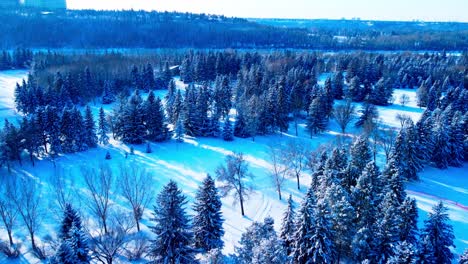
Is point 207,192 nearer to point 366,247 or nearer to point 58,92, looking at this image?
point 366,247

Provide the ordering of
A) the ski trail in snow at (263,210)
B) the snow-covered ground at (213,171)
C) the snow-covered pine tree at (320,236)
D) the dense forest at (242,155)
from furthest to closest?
the ski trail in snow at (263,210) < the snow-covered ground at (213,171) < the snow-covered pine tree at (320,236) < the dense forest at (242,155)

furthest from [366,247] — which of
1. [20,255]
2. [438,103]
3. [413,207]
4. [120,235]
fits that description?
[438,103]

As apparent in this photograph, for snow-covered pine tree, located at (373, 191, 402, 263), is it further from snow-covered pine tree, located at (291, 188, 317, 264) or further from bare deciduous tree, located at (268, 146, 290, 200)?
bare deciduous tree, located at (268, 146, 290, 200)

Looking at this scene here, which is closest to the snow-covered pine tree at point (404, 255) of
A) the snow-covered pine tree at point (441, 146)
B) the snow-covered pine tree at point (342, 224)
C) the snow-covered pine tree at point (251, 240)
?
the snow-covered pine tree at point (342, 224)

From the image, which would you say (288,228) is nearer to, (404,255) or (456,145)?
(404,255)

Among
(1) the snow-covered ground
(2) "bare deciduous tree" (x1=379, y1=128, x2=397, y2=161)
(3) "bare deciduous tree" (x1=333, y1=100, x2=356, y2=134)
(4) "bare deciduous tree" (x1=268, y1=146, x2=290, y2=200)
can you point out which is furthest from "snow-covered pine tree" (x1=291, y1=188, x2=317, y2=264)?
(3) "bare deciduous tree" (x1=333, y1=100, x2=356, y2=134)

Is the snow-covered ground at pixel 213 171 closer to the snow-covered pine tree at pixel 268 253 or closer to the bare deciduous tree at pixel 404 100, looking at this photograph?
the snow-covered pine tree at pixel 268 253
